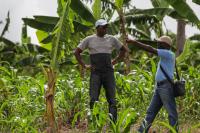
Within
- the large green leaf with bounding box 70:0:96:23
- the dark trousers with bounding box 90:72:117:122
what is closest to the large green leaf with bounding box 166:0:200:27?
the dark trousers with bounding box 90:72:117:122

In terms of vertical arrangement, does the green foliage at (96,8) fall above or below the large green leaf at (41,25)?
above

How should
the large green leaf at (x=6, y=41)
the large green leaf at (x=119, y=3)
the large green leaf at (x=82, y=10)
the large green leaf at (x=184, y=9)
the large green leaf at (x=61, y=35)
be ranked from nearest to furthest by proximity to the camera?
the large green leaf at (x=61, y=35) → the large green leaf at (x=184, y=9) → the large green leaf at (x=82, y=10) → the large green leaf at (x=119, y=3) → the large green leaf at (x=6, y=41)

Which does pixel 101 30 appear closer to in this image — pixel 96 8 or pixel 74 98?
pixel 74 98

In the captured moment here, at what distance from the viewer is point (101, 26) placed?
661 centimetres

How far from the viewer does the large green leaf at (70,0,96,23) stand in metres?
10.1

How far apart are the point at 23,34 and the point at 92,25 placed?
686cm

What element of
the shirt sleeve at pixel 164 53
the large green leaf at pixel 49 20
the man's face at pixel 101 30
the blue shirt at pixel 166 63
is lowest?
the blue shirt at pixel 166 63

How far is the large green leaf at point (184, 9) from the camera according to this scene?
8305 millimetres

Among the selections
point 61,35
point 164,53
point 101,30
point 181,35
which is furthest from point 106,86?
point 181,35

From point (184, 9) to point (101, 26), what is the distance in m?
2.35

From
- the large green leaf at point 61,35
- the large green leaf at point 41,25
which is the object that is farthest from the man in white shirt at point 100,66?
the large green leaf at point 41,25

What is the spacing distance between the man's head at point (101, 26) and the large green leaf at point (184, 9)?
2034 mm

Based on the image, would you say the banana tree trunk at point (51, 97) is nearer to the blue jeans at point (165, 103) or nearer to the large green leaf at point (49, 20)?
the blue jeans at point (165, 103)

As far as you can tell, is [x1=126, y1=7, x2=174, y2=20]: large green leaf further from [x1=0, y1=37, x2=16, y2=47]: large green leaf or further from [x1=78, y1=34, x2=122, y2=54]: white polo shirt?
[x1=0, y1=37, x2=16, y2=47]: large green leaf
